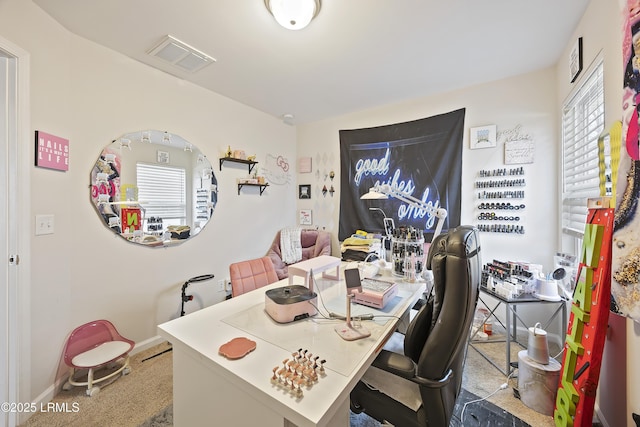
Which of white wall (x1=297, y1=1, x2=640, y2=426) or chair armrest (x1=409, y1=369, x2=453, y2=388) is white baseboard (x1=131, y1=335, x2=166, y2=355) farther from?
white wall (x1=297, y1=1, x2=640, y2=426)

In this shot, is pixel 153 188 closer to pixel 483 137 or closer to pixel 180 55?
pixel 180 55

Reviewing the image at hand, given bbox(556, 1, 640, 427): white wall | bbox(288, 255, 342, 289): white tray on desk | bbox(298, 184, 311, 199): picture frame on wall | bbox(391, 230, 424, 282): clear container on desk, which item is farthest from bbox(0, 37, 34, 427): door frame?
bbox(556, 1, 640, 427): white wall

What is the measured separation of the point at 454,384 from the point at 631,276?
83 cm

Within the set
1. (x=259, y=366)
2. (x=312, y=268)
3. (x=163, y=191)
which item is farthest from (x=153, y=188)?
(x=259, y=366)

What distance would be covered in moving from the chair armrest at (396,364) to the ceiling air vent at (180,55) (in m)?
2.53

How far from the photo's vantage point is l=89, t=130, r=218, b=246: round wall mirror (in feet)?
6.57

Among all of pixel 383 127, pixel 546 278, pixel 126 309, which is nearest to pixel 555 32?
pixel 383 127

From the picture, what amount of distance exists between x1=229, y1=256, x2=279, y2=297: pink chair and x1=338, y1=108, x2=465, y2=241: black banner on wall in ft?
5.30

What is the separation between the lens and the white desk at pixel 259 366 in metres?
0.69

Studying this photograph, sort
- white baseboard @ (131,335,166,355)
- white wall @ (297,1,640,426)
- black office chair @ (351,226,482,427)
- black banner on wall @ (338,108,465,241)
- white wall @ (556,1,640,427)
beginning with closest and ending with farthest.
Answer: black office chair @ (351,226,482,427)
white wall @ (556,1,640,427)
white wall @ (297,1,640,426)
white baseboard @ (131,335,166,355)
black banner on wall @ (338,108,465,241)

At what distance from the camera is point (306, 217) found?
12.5 ft

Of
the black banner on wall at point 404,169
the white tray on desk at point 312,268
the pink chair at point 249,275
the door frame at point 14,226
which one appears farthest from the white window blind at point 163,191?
the black banner on wall at point 404,169

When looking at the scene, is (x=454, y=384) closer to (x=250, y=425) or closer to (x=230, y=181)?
(x=250, y=425)

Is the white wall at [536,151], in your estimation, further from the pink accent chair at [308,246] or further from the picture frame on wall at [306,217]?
the picture frame on wall at [306,217]
